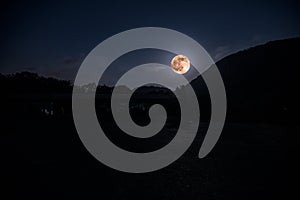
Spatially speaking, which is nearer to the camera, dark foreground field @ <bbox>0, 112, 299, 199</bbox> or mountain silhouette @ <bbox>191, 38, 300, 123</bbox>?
dark foreground field @ <bbox>0, 112, 299, 199</bbox>

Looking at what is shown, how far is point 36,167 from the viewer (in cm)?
920

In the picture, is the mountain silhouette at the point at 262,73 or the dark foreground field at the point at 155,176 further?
the mountain silhouette at the point at 262,73

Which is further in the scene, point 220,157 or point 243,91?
point 243,91

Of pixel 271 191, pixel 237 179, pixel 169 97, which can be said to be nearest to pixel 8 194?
pixel 237 179

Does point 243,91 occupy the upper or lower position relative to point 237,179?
upper

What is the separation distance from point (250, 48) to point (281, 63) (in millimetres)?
30765

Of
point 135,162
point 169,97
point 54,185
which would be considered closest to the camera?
point 54,185

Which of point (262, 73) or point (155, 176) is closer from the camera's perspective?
point (155, 176)

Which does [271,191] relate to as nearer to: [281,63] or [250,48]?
[281,63]

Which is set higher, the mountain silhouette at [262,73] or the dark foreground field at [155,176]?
the mountain silhouette at [262,73]

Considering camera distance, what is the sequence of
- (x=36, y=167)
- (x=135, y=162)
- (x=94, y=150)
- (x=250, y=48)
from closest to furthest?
(x=36, y=167) → (x=135, y=162) → (x=94, y=150) → (x=250, y=48)

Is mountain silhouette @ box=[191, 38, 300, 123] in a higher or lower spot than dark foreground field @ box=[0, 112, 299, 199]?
higher

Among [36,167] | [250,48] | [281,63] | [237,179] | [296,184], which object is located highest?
[250,48]

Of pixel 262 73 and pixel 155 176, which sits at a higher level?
pixel 262 73
